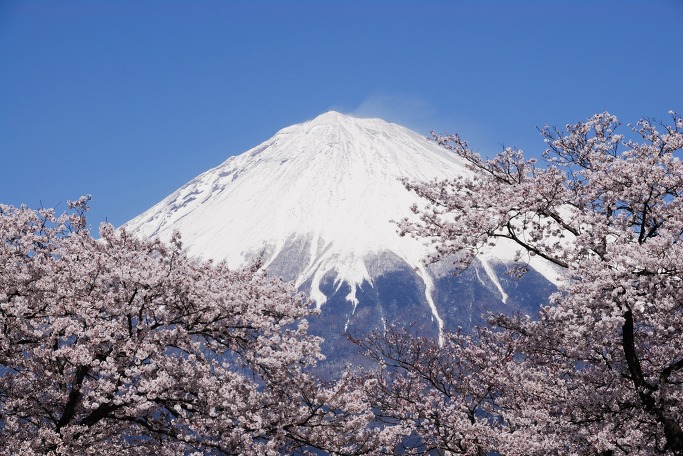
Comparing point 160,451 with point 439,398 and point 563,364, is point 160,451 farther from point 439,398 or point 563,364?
point 439,398

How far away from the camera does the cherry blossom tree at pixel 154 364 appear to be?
10.1 meters

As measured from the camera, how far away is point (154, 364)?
395 inches

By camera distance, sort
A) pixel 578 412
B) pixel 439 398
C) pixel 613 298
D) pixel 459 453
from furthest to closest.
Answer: pixel 439 398 < pixel 459 453 < pixel 578 412 < pixel 613 298

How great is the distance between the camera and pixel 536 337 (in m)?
12.4

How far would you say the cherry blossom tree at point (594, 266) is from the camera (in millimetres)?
8930

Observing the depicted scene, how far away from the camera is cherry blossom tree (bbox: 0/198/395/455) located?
33.1 ft

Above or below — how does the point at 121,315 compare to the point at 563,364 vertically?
above

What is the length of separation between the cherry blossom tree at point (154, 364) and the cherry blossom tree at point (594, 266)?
1853mm

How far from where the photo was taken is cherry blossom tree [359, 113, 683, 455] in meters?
8.93

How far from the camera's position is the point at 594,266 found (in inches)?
356

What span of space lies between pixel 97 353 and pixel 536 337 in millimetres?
8374

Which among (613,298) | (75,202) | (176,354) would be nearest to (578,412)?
(613,298)

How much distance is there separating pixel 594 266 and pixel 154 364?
7068mm

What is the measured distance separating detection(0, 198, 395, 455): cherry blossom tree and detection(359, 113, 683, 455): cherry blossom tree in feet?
6.08
